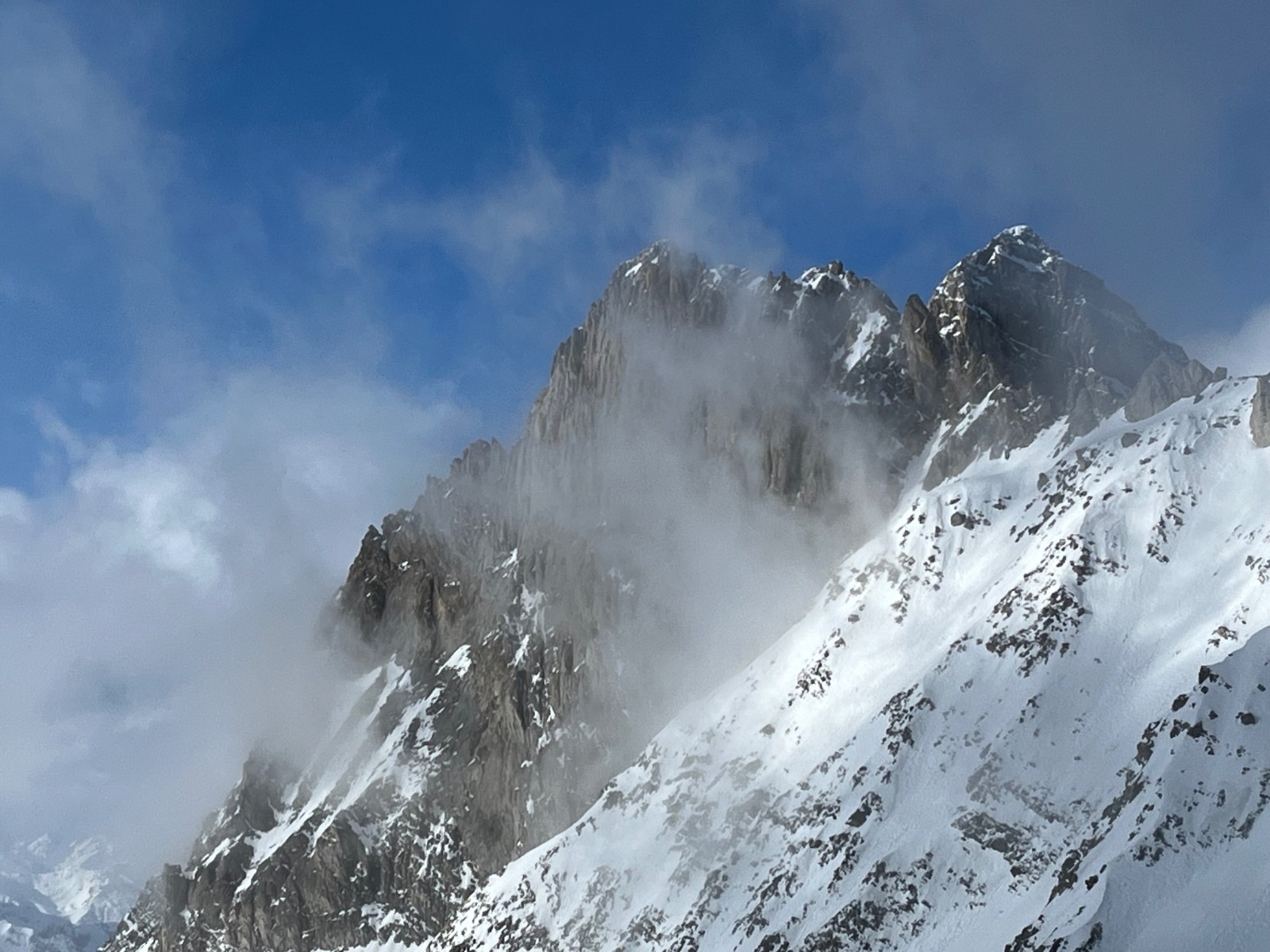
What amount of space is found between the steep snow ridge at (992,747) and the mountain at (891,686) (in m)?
0.34

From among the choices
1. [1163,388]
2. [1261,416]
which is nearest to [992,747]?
[1261,416]

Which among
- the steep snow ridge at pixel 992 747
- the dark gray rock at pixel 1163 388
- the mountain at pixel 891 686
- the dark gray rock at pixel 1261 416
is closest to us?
the steep snow ridge at pixel 992 747

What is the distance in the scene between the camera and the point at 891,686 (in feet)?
465

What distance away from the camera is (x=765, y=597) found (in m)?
177

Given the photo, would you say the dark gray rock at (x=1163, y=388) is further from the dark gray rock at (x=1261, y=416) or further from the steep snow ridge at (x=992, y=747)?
the dark gray rock at (x=1261, y=416)

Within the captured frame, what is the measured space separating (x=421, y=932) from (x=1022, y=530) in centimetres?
10272

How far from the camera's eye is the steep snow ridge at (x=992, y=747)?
10219cm

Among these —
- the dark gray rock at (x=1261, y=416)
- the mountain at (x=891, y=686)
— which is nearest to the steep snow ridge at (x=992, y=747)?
the mountain at (x=891, y=686)

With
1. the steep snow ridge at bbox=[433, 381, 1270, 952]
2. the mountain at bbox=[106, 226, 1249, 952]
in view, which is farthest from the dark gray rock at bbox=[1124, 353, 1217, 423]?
the steep snow ridge at bbox=[433, 381, 1270, 952]

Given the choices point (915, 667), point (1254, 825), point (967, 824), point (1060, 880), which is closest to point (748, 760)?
point (915, 667)

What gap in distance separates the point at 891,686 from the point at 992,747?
20.3 m

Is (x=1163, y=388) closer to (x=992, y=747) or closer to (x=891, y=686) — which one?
(x=891, y=686)

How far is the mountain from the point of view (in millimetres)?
111250

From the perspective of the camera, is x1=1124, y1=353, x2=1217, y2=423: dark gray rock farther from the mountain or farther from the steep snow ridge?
the steep snow ridge
